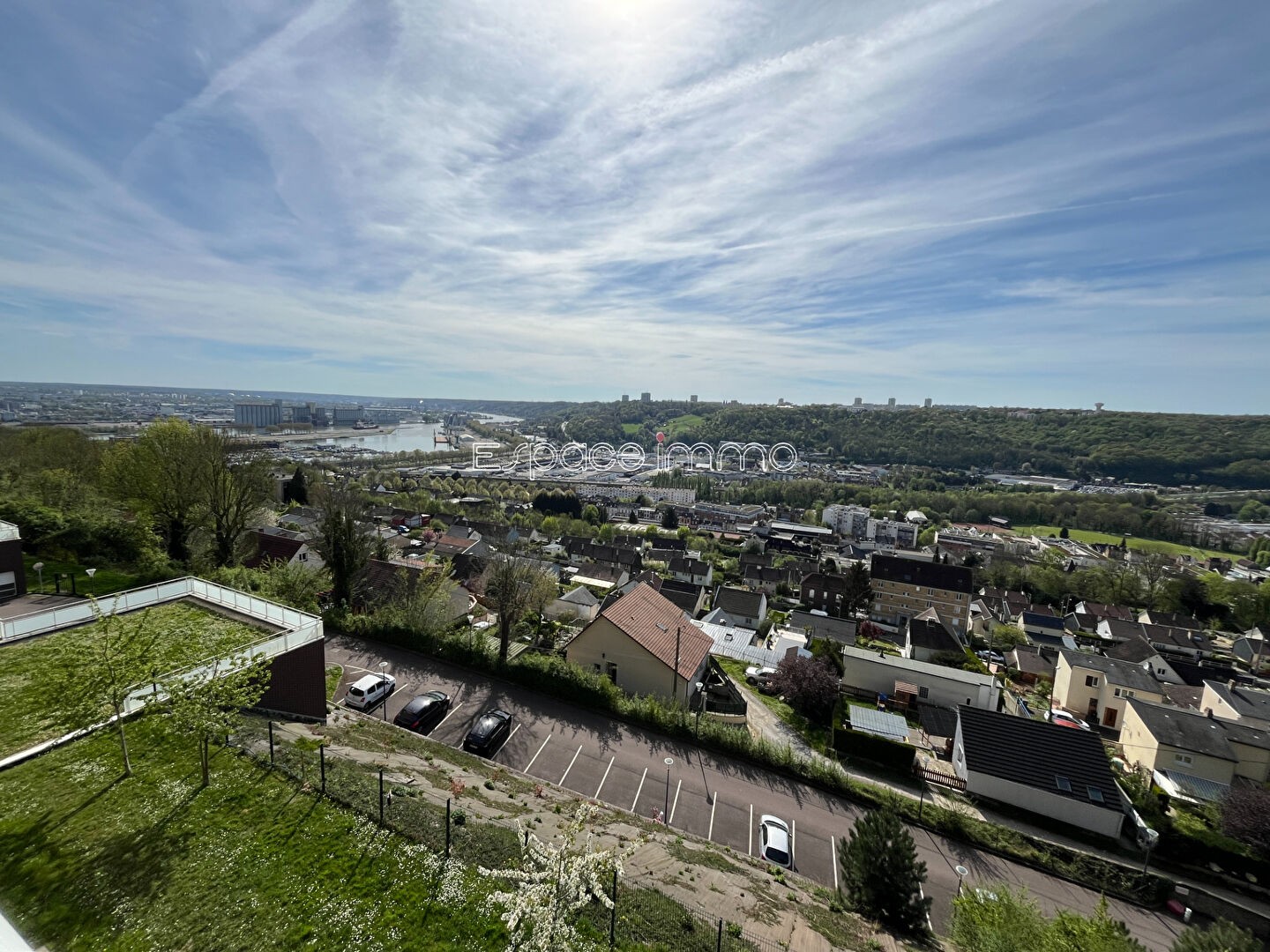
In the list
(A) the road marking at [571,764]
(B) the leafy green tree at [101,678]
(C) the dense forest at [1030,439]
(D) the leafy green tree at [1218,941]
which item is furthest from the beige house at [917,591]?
(C) the dense forest at [1030,439]

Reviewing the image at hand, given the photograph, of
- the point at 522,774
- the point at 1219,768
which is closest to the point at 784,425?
the point at 1219,768

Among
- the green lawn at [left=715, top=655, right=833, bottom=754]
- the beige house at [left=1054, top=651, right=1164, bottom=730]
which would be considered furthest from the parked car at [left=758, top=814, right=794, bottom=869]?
the beige house at [left=1054, top=651, right=1164, bottom=730]

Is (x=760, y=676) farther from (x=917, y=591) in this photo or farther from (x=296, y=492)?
(x=296, y=492)

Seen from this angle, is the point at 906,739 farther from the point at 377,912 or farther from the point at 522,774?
the point at 377,912

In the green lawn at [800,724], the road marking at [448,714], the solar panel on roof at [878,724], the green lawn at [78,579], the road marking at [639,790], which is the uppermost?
the green lawn at [78,579]

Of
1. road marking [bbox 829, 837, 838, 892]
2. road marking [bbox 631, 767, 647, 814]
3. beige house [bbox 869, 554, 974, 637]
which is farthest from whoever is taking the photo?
beige house [bbox 869, 554, 974, 637]

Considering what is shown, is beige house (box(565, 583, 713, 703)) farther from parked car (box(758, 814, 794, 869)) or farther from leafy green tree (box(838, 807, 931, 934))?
leafy green tree (box(838, 807, 931, 934))

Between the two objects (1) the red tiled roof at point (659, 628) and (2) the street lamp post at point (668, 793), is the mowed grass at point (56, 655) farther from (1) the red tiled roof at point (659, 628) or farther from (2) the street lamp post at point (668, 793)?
(1) the red tiled roof at point (659, 628)

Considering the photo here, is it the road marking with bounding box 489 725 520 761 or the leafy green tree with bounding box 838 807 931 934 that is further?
the road marking with bounding box 489 725 520 761
